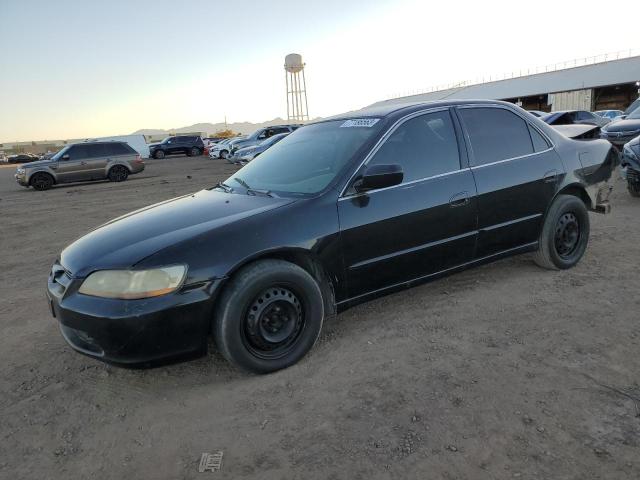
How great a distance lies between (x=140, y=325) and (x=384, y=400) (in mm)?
1387

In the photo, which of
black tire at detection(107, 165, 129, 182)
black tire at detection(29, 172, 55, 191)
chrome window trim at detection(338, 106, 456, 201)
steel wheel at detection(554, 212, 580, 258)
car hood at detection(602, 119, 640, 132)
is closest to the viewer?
chrome window trim at detection(338, 106, 456, 201)

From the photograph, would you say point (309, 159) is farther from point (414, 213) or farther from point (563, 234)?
point (563, 234)

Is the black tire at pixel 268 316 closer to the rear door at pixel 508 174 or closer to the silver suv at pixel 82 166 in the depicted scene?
the rear door at pixel 508 174

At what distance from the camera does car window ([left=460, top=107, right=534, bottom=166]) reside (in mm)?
3738

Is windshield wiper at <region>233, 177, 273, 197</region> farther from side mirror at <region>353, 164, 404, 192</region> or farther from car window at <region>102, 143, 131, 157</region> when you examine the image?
car window at <region>102, 143, 131, 157</region>

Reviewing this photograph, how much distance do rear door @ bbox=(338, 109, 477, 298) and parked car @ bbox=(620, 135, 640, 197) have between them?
16.3 ft

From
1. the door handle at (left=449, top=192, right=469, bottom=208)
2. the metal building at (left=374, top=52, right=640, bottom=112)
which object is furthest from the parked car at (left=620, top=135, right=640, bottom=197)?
the metal building at (left=374, top=52, right=640, bottom=112)

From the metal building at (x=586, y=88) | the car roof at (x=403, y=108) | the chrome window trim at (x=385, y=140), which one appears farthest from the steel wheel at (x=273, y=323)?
the metal building at (x=586, y=88)

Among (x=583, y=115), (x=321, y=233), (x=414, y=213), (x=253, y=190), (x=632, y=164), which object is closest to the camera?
(x=321, y=233)

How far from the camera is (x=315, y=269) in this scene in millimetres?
3000

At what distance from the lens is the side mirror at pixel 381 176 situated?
9.78ft

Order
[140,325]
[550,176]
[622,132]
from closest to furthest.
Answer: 1. [140,325]
2. [550,176]
3. [622,132]

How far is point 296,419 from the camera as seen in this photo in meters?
2.41

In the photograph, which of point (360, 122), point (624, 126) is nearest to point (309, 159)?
point (360, 122)
